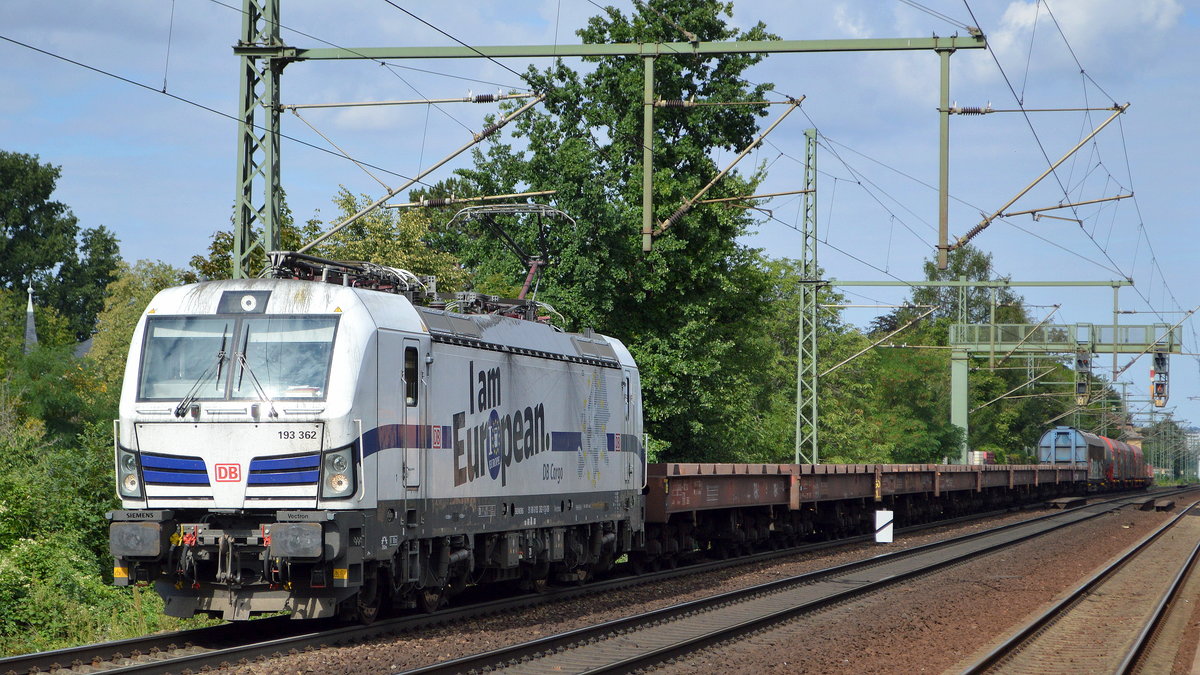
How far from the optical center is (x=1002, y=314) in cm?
10906

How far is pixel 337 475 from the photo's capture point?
40.3 feet

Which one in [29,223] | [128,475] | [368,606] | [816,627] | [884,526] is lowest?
[816,627]

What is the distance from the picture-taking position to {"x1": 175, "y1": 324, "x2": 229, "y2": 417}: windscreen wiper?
1247 cm

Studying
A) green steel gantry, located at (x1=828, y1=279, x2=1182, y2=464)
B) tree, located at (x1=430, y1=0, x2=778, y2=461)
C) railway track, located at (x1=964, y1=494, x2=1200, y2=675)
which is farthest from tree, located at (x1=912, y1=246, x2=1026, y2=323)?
railway track, located at (x1=964, y1=494, x2=1200, y2=675)

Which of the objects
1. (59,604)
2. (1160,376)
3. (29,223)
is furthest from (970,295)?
(59,604)

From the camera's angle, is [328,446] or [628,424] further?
[628,424]

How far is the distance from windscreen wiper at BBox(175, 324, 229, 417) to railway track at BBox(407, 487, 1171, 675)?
12.1 ft

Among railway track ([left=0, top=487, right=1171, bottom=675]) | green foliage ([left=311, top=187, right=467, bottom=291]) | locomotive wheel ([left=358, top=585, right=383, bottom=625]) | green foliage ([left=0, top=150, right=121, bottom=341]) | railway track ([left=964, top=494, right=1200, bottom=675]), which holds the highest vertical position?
green foliage ([left=0, top=150, right=121, bottom=341])

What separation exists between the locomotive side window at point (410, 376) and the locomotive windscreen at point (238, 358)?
1.11 meters

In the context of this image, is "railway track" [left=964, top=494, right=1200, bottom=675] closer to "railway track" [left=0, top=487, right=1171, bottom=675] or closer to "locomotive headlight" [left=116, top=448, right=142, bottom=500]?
"railway track" [left=0, top=487, right=1171, bottom=675]

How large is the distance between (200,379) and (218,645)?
2522 millimetres

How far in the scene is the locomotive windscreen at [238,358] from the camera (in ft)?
41.0

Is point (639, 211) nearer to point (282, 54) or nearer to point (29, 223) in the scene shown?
point (282, 54)

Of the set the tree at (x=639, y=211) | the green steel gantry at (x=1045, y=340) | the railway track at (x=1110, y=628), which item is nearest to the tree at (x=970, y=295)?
the green steel gantry at (x=1045, y=340)
